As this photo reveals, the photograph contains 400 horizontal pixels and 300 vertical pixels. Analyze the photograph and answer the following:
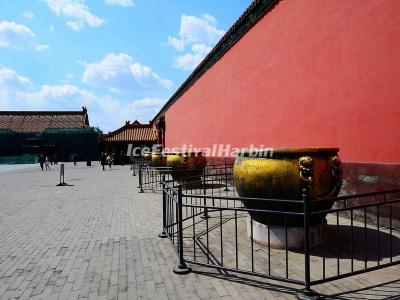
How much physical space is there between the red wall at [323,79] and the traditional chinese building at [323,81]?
0.06 ft

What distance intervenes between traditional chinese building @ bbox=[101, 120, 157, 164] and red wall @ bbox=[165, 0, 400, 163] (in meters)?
26.7

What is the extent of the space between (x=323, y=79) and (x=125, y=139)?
32259 mm

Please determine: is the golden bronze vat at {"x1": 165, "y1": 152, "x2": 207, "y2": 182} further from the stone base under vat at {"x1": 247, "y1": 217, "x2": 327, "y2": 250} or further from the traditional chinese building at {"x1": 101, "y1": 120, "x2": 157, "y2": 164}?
the traditional chinese building at {"x1": 101, "y1": 120, "x2": 157, "y2": 164}

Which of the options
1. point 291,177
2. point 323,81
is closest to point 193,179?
point 323,81

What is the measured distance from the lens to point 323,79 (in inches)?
268

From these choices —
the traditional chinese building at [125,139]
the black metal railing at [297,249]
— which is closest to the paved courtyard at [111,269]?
the black metal railing at [297,249]

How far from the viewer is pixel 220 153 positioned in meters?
13.5

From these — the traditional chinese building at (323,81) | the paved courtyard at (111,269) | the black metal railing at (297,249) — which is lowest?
the paved courtyard at (111,269)

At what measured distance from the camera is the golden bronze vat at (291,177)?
164 inches

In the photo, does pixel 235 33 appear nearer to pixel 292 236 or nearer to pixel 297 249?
pixel 292 236

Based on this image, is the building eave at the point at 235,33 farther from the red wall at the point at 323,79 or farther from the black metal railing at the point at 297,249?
the black metal railing at the point at 297,249

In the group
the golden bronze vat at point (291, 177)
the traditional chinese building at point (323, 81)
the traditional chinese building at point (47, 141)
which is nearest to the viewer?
the golden bronze vat at point (291, 177)

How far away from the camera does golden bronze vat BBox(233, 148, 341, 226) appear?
4176 millimetres

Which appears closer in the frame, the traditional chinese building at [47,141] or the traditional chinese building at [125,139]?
the traditional chinese building at [125,139]
